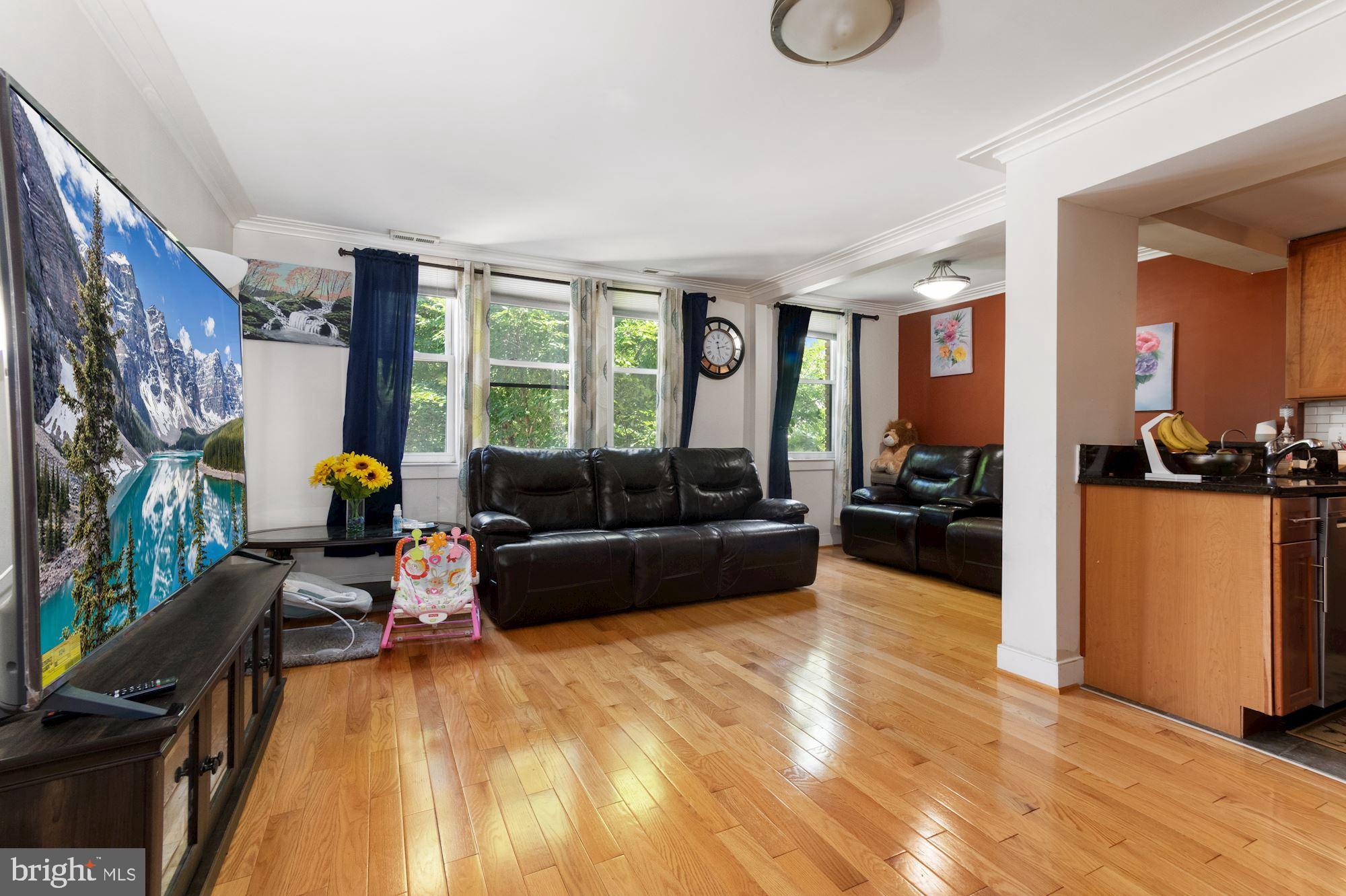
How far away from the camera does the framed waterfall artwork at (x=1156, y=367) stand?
433 centimetres

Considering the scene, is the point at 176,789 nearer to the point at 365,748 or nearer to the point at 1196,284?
the point at 365,748

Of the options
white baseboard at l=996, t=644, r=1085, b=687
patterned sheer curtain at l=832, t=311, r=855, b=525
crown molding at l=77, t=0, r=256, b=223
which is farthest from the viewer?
patterned sheer curtain at l=832, t=311, r=855, b=525

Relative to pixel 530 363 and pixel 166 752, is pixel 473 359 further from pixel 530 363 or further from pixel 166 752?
pixel 166 752

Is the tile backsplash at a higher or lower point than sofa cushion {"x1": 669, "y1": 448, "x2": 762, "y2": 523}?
higher

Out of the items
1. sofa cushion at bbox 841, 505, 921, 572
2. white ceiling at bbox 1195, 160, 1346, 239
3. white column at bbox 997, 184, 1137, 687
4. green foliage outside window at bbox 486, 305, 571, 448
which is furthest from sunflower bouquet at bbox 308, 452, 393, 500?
white ceiling at bbox 1195, 160, 1346, 239

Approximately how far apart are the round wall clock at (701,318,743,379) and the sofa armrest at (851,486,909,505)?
5.19ft

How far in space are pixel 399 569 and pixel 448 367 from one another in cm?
180

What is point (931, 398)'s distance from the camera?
6297 millimetres

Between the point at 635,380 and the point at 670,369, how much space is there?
31 centimetres

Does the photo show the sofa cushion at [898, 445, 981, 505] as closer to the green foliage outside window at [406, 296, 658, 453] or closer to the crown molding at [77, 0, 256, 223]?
the green foliage outside window at [406, 296, 658, 453]

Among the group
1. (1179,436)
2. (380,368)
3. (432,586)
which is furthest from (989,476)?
(380,368)

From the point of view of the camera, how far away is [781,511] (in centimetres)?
450

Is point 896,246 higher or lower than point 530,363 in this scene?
higher

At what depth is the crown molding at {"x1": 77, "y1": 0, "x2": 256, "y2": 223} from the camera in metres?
2.00
